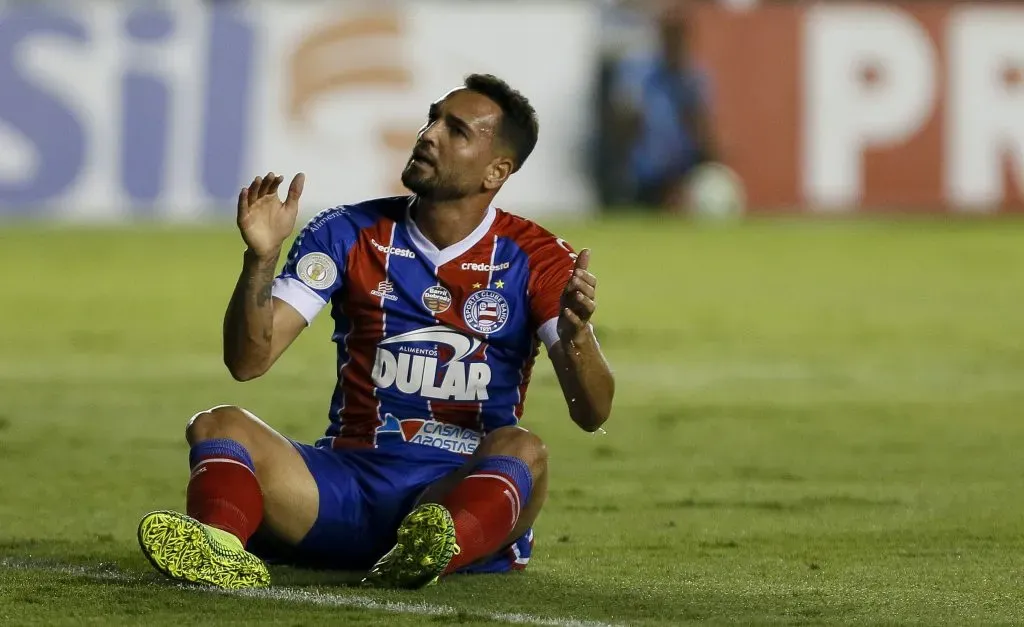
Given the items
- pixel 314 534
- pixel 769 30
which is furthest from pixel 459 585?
pixel 769 30

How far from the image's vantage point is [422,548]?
4.97m

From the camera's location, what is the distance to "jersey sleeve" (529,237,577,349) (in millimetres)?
5543

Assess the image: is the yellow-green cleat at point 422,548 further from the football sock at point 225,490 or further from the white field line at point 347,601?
the football sock at point 225,490

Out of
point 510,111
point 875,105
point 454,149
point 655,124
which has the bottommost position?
point 655,124

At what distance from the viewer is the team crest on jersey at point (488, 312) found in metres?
5.61

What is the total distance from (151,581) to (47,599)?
0.33 meters

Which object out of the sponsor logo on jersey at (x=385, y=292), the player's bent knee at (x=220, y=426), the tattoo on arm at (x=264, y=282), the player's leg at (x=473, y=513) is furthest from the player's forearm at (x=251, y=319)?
the player's leg at (x=473, y=513)

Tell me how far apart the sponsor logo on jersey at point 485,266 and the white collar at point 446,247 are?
45 mm

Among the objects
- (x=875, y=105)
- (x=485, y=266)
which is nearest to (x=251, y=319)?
(x=485, y=266)

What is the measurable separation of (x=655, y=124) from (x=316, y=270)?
19.4 m

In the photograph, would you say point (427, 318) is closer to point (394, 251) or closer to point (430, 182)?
point (394, 251)

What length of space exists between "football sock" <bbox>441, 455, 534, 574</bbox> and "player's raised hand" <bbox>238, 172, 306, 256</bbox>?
0.81 metres

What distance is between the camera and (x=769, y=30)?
2420cm

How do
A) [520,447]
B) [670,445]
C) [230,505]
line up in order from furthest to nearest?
[670,445] → [520,447] → [230,505]
